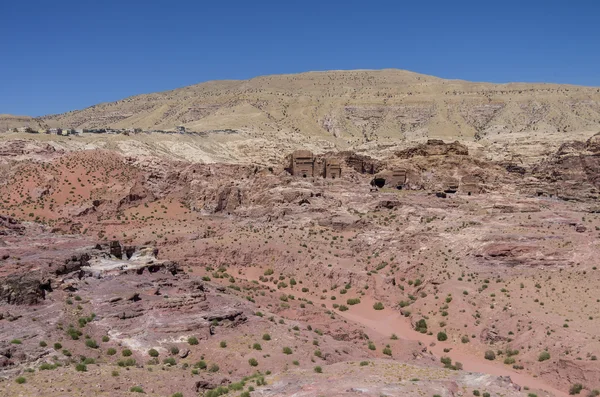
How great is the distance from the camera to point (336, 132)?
328 ft

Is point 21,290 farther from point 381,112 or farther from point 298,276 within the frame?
point 381,112

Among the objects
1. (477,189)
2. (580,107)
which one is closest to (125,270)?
(477,189)

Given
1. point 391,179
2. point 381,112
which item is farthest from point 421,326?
point 381,112

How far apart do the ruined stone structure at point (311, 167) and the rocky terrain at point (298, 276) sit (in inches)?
37.0

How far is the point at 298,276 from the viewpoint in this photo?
30.8 meters

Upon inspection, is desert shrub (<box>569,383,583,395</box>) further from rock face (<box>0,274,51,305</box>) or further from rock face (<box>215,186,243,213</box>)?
rock face (<box>215,186,243,213</box>)

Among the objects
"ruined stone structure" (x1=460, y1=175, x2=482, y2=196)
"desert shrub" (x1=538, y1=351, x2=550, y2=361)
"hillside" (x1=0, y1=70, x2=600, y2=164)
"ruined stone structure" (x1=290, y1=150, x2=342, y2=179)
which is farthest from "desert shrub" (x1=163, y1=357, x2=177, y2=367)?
"hillside" (x1=0, y1=70, x2=600, y2=164)

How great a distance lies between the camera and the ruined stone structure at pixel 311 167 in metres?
47.6

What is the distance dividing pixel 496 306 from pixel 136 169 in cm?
3424

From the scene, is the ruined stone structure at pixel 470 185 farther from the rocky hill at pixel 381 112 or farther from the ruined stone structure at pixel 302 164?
the rocky hill at pixel 381 112

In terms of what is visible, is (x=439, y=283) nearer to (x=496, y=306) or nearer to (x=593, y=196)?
(x=496, y=306)

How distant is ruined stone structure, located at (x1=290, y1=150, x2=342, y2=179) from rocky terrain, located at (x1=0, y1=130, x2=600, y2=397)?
940 millimetres

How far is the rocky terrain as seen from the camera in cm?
1561

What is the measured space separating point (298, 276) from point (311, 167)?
18508mm
